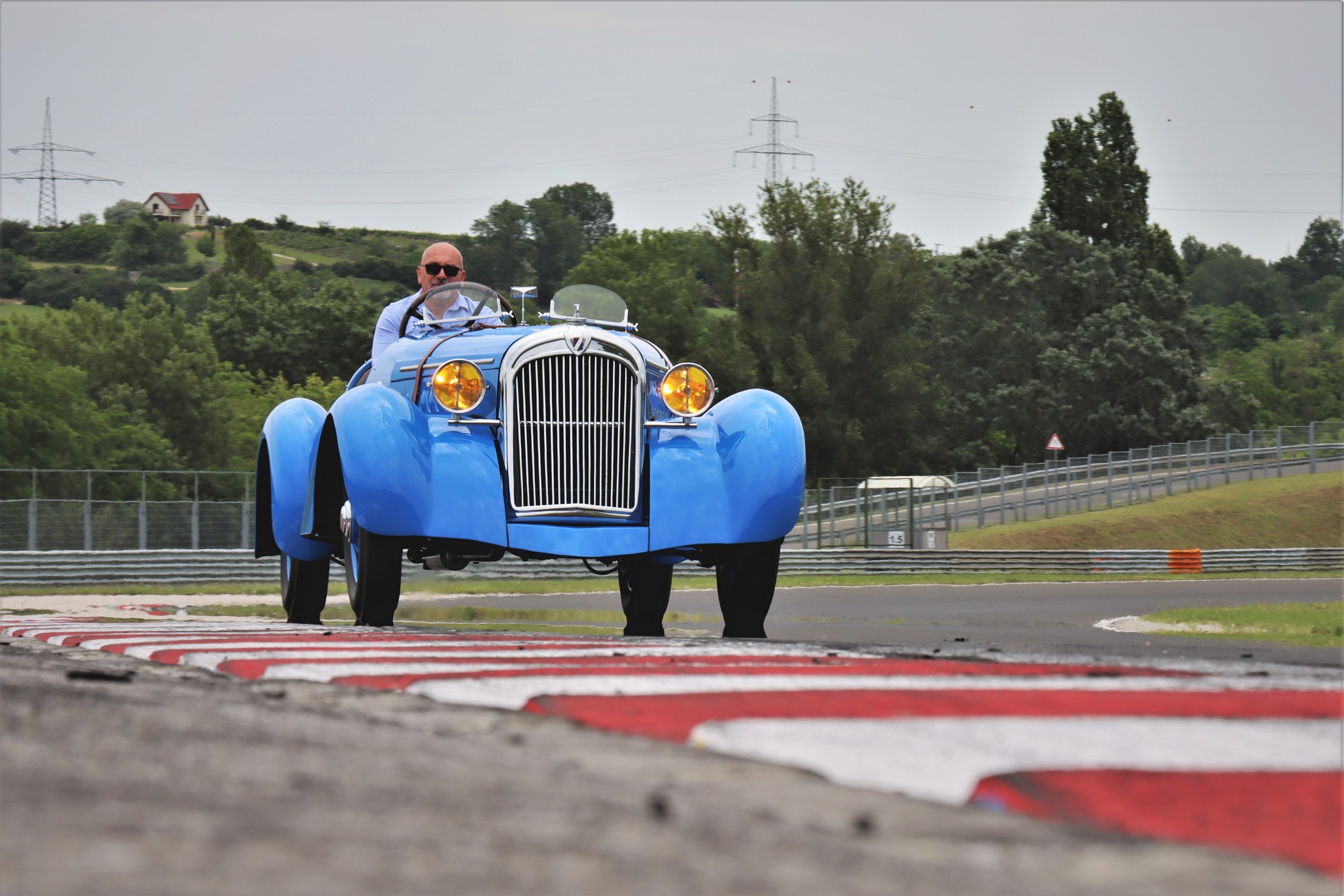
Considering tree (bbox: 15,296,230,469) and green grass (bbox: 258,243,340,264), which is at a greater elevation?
green grass (bbox: 258,243,340,264)

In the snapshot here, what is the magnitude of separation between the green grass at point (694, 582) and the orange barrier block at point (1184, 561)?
0.44 meters

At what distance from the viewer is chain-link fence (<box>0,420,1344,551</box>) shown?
30.4 m

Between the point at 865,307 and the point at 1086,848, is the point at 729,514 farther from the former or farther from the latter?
the point at 865,307

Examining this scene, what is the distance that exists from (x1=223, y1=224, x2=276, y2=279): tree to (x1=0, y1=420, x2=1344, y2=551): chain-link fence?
7749 centimetres

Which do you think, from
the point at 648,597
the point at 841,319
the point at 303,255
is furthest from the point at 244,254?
the point at 648,597

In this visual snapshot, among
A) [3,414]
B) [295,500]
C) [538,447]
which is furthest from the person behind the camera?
[3,414]

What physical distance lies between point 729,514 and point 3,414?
4102 cm

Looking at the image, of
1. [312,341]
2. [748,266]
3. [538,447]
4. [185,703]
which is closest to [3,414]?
[312,341]

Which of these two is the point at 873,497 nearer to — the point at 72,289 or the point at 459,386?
the point at 459,386

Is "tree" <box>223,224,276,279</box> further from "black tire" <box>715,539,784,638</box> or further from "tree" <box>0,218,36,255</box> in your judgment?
"black tire" <box>715,539,784,638</box>

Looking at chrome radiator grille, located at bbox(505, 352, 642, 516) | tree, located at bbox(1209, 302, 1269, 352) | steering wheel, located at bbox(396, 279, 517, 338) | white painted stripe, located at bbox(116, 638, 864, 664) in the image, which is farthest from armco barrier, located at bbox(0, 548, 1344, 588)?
tree, located at bbox(1209, 302, 1269, 352)

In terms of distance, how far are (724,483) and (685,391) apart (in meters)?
0.66

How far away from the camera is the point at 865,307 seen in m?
70.1

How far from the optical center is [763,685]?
14.9 ft
